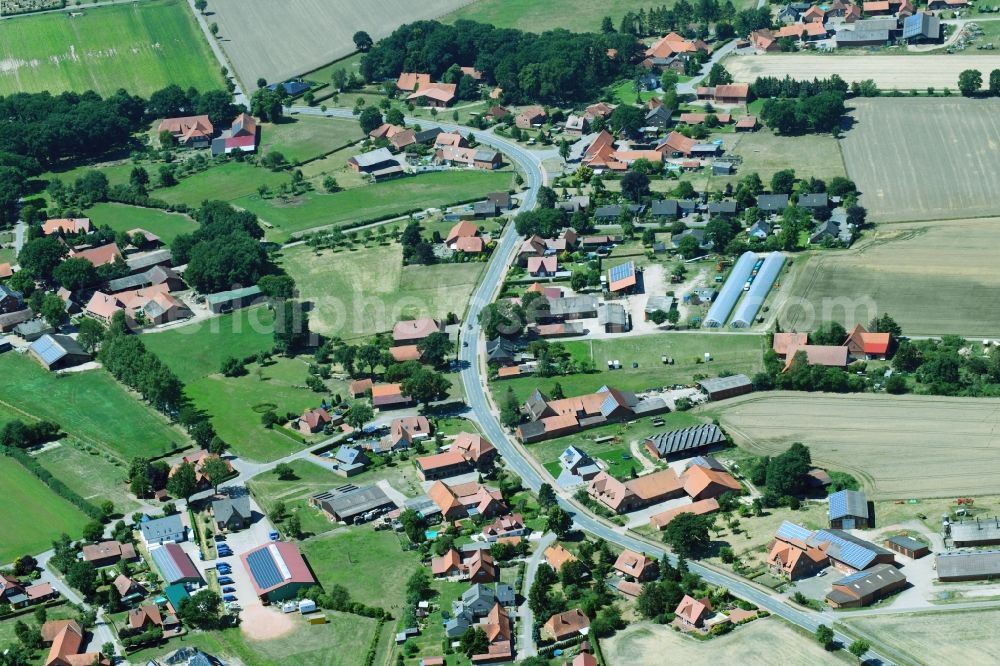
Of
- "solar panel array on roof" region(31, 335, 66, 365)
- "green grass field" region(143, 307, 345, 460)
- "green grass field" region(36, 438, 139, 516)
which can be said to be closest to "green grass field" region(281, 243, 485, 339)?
"green grass field" region(143, 307, 345, 460)

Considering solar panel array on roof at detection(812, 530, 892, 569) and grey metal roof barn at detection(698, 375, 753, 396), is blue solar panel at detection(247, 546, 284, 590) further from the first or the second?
grey metal roof barn at detection(698, 375, 753, 396)

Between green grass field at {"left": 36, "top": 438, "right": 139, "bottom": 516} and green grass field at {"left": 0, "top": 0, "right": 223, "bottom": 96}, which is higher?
green grass field at {"left": 0, "top": 0, "right": 223, "bottom": 96}

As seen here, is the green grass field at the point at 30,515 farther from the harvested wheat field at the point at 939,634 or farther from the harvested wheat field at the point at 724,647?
the harvested wheat field at the point at 939,634

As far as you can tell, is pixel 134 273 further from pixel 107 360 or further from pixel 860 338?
pixel 860 338

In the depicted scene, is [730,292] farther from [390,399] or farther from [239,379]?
[239,379]

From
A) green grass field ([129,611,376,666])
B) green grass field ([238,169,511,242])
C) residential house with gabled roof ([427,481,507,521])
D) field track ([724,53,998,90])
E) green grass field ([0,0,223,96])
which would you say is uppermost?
green grass field ([0,0,223,96])

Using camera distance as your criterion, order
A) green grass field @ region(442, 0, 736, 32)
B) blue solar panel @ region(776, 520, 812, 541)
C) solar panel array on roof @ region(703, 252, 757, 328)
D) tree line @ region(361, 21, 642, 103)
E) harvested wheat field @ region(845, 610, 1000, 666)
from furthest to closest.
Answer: green grass field @ region(442, 0, 736, 32) < tree line @ region(361, 21, 642, 103) < solar panel array on roof @ region(703, 252, 757, 328) < blue solar panel @ region(776, 520, 812, 541) < harvested wheat field @ region(845, 610, 1000, 666)

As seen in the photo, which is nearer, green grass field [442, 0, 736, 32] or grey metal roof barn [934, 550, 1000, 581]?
grey metal roof barn [934, 550, 1000, 581]

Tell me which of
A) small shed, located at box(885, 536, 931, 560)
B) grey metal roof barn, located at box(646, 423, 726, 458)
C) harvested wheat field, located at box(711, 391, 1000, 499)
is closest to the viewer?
small shed, located at box(885, 536, 931, 560)
